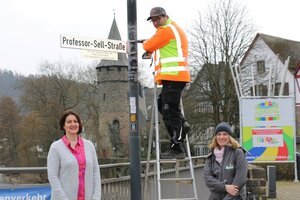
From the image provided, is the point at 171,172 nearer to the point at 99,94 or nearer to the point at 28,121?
the point at 28,121

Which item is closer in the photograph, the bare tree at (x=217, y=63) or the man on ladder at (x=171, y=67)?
the man on ladder at (x=171, y=67)

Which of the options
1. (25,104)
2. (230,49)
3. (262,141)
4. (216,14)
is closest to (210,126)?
(230,49)

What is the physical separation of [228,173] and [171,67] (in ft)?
5.45

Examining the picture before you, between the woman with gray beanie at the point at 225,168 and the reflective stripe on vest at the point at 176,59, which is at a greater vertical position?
the reflective stripe on vest at the point at 176,59

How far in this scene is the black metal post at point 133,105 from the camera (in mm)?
5676

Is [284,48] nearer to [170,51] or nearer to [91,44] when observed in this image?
[170,51]

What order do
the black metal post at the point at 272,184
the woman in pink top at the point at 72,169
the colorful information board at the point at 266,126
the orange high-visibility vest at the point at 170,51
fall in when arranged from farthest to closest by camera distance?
the colorful information board at the point at 266,126, the black metal post at the point at 272,184, the orange high-visibility vest at the point at 170,51, the woman in pink top at the point at 72,169

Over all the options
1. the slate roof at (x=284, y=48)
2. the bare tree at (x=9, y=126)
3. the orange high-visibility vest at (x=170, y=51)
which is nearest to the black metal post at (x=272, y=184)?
the orange high-visibility vest at (x=170, y=51)

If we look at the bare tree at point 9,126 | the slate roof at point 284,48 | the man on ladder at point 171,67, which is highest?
the slate roof at point 284,48

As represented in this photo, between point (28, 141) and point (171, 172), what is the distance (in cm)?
5039

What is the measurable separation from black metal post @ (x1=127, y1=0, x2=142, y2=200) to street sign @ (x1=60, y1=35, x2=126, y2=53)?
143mm

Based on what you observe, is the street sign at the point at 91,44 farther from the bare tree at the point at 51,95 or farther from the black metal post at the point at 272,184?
the bare tree at the point at 51,95

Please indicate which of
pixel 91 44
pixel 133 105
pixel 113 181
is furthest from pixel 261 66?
pixel 91 44

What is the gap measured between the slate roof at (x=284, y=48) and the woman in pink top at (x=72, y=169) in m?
49.1
